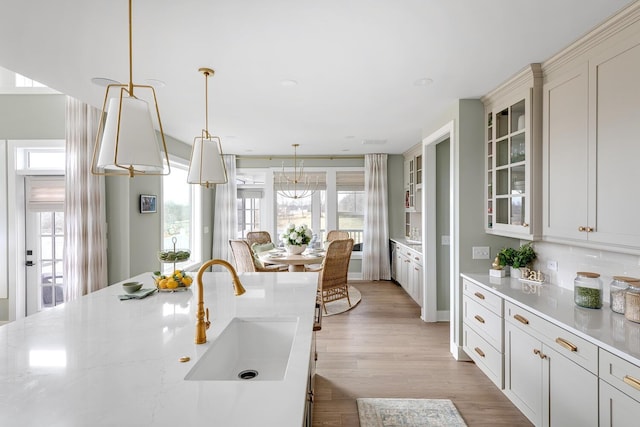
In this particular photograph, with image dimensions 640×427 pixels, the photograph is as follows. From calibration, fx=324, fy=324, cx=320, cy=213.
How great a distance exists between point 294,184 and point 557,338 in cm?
536

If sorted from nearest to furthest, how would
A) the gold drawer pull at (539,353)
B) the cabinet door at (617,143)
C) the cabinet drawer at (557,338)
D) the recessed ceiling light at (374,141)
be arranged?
the cabinet drawer at (557,338)
the cabinet door at (617,143)
the gold drawer pull at (539,353)
the recessed ceiling light at (374,141)

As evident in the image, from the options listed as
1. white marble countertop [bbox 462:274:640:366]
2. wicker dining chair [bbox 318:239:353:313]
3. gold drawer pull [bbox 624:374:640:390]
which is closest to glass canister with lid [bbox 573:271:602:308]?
white marble countertop [bbox 462:274:640:366]

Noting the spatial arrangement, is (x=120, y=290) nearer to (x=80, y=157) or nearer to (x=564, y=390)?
(x=80, y=157)

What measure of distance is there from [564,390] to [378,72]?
2.42m

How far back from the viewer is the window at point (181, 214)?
16.2 feet

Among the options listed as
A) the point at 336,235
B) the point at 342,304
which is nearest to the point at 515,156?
the point at 342,304

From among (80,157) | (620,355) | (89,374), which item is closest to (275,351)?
(89,374)

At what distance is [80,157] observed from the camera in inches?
142

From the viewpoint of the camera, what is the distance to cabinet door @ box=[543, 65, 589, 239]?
6.78ft

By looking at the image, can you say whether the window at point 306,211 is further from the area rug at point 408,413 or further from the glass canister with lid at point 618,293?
the glass canister with lid at point 618,293

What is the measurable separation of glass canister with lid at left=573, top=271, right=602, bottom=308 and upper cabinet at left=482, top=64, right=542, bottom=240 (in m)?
0.52

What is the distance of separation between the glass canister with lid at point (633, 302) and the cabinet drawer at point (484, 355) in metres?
0.96

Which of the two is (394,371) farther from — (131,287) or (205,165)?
(205,165)

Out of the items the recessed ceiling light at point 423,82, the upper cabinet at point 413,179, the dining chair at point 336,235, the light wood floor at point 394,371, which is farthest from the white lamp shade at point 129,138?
the dining chair at point 336,235
